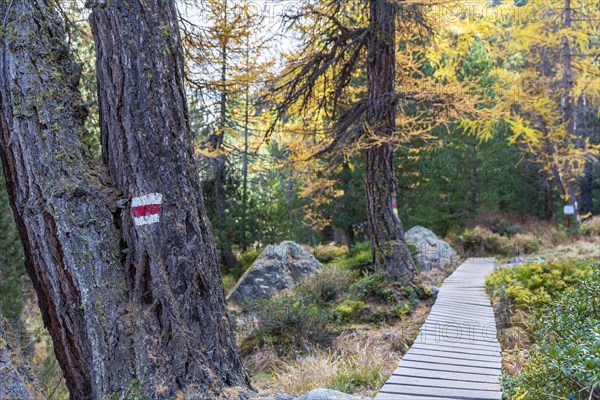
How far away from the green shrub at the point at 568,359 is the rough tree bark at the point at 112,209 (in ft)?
6.75

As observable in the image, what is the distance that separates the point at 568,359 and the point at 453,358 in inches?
73.3

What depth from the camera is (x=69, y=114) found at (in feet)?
10.00

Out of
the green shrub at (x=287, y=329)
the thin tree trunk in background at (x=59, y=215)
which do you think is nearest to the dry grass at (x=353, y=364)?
the green shrub at (x=287, y=329)

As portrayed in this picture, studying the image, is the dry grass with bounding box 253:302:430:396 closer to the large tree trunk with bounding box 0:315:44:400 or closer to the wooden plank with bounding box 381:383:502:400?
the wooden plank with bounding box 381:383:502:400

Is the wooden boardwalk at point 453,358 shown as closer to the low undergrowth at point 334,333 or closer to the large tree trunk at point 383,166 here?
the low undergrowth at point 334,333

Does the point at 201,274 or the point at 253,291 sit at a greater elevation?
the point at 201,274

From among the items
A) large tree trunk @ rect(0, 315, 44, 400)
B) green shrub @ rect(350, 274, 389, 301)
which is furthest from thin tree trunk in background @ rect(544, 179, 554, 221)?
large tree trunk @ rect(0, 315, 44, 400)

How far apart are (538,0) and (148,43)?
12.7 metres

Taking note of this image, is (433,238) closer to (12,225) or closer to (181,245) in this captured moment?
(12,225)

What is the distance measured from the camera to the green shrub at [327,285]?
8.83m

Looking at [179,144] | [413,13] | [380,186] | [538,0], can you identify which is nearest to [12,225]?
[380,186]

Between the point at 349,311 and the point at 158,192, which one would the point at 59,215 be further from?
the point at 349,311

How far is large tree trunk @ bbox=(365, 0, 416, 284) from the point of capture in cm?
831

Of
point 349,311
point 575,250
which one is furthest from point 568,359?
point 575,250
